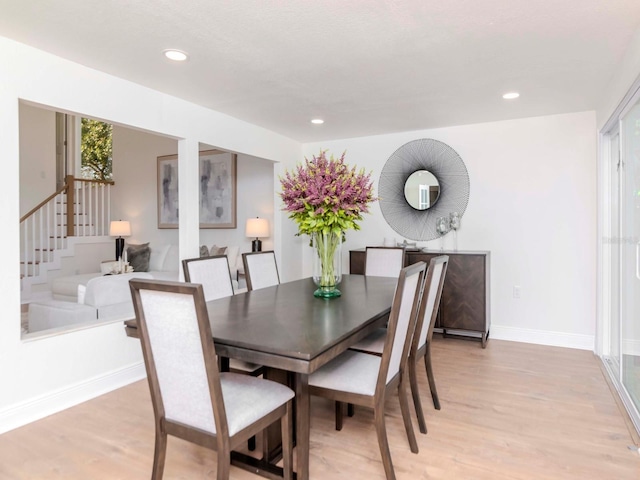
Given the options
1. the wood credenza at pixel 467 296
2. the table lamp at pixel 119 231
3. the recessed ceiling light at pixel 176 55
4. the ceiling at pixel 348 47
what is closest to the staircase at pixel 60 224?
the table lamp at pixel 119 231

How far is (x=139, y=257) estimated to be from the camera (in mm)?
6168

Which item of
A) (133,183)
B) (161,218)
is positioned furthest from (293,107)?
(133,183)

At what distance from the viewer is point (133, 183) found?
7035 mm

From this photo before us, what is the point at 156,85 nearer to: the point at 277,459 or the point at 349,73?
the point at 349,73

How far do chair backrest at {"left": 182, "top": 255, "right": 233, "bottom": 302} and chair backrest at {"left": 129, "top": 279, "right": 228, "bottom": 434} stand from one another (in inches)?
43.8

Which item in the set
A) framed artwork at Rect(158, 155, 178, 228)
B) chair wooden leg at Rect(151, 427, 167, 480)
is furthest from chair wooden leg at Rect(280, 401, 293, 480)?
framed artwork at Rect(158, 155, 178, 228)

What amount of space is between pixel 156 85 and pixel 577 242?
4097 millimetres

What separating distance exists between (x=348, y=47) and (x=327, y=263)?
4.44ft

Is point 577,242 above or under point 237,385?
above

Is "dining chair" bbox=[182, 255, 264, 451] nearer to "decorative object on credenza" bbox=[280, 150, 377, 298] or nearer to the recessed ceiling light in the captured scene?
"decorative object on credenza" bbox=[280, 150, 377, 298]

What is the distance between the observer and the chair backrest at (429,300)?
2240 millimetres

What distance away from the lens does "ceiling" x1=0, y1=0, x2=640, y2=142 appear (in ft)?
6.87

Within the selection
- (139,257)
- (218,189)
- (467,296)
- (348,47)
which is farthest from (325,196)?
(139,257)

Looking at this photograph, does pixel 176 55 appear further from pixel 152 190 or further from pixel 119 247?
pixel 119 247
